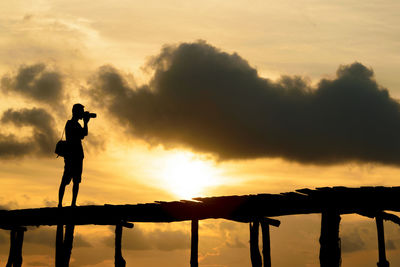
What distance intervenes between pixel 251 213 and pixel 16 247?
8.57 m

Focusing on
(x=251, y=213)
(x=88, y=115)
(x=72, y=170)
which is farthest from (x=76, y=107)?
(x=251, y=213)

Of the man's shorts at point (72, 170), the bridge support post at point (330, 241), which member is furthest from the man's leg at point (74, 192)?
the bridge support post at point (330, 241)

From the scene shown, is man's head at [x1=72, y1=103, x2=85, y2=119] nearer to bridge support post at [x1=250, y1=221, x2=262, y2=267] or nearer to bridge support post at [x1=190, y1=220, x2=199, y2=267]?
bridge support post at [x1=190, y1=220, x2=199, y2=267]

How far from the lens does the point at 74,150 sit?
14.7 metres

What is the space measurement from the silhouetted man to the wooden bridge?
672 mm

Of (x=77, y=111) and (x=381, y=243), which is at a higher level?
(x=77, y=111)

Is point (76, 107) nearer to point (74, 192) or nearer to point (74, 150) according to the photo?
point (74, 150)

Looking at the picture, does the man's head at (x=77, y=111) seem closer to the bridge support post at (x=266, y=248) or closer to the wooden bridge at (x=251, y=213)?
the wooden bridge at (x=251, y=213)

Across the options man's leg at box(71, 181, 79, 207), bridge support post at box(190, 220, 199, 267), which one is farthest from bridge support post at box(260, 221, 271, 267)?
man's leg at box(71, 181, 79, 207)

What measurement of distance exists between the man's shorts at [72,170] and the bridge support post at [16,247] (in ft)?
15.4

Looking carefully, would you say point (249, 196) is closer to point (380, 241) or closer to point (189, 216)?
point (189, 216)

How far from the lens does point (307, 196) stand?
39.6 ft

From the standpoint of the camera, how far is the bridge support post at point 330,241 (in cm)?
1241

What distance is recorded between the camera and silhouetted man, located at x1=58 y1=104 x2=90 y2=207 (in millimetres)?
14578
